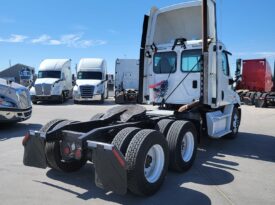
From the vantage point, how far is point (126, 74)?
25391 mm

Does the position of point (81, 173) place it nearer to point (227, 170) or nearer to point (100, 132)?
point (100, 132)

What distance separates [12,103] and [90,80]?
1284 cm

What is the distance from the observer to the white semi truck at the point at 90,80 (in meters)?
22.3

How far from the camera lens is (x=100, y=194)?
4.53m

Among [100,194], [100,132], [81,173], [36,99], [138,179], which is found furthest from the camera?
[36,99]

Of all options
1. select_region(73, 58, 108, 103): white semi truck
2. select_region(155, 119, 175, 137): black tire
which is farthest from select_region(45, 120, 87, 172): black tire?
select_region(73, 58, 108, 103): white semi truck

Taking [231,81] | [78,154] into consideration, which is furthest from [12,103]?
[231,81]

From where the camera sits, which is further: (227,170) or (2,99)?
(2,99)

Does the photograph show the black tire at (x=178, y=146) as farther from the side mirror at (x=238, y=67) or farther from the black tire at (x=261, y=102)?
the black tire at (x=261, y=102)

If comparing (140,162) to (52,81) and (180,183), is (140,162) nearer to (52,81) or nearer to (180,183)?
(180,183)

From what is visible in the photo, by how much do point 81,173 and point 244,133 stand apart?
6649 millimetres

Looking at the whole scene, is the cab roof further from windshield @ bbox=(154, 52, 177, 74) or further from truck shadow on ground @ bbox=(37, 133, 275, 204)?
truck shadow on ground @ bbox=(37, 133, 275, 204)

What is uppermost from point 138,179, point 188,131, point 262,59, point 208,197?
point 262,59

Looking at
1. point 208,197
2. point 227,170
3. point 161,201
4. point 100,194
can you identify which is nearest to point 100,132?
point 100,194
